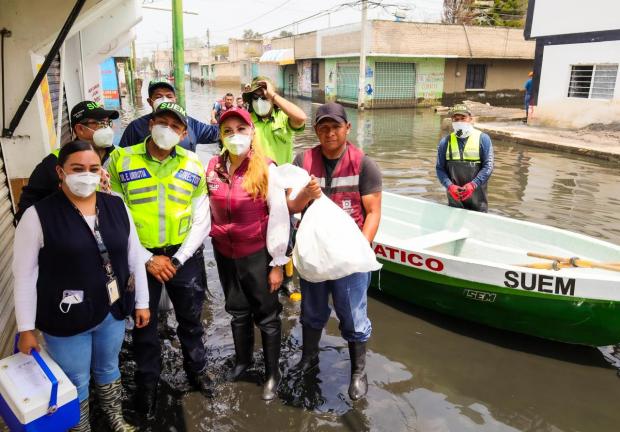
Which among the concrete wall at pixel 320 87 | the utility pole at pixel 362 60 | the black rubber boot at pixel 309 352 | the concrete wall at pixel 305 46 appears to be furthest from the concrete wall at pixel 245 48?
the black rubber boot at pixel 309 352

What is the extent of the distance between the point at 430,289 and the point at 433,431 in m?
1.71

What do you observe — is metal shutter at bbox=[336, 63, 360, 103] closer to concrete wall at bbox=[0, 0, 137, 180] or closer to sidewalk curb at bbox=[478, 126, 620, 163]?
sidewalk curb at bbox=[478, 126, 620, 163]

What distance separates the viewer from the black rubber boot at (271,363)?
3.51 m

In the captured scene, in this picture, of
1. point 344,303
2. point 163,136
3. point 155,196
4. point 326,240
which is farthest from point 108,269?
point 344,303

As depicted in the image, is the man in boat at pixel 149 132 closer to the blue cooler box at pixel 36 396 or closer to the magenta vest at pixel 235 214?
the magenta vest at pixel 235 214

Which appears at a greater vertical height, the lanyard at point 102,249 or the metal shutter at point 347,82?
the metal shutter at point 347,82

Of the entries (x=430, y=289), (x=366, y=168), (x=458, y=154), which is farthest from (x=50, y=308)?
(x=458, y=154)

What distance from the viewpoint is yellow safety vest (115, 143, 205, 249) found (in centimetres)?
297

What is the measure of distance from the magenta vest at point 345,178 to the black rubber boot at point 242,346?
1163 millimetres

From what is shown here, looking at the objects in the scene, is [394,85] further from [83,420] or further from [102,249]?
[83,420]

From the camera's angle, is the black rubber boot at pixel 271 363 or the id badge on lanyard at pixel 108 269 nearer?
the id badge on lanyard at pixel 108 269

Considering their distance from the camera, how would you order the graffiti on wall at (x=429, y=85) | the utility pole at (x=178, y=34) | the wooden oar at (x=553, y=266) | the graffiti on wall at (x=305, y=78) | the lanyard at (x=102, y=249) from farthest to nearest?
1. the graffiti on wall at (x=305, y=78)
2. the graffiti on wall at (x=429, y=85)
3. the utility pole at (x=178, y=34)
4. the wooden oar at (x=553, y=266)
5. the lanyard at (x=102, y=249)

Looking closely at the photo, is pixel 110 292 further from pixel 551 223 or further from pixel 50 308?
pixel 551 223

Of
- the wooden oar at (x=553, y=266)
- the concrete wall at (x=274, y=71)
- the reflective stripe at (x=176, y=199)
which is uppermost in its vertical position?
the concrete wall at (x=274, y=71)
